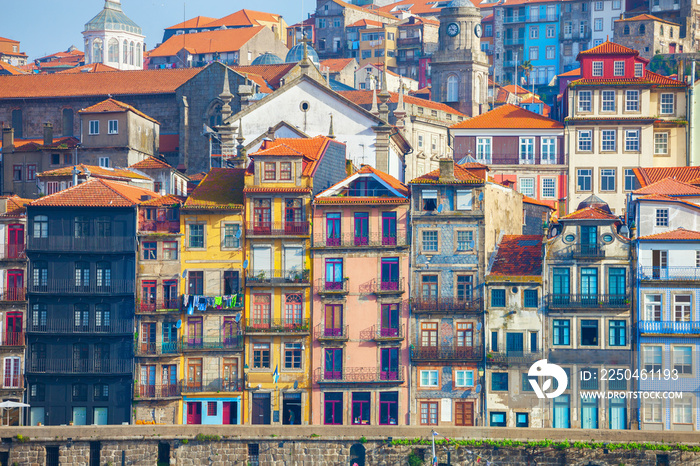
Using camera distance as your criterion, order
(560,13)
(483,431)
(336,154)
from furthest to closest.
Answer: (560,13) < (336,154) < (483,431)

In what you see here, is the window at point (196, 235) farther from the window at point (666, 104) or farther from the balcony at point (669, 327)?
the window at point (666, 104)

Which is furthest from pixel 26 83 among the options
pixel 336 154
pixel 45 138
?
pixel 336 154

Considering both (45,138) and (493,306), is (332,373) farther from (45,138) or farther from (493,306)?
(45,138)

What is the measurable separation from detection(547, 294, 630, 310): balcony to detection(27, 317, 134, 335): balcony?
22.4 m

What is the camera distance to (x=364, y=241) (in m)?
73.9

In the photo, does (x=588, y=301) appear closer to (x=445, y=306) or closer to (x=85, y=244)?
(x=445, y=306)


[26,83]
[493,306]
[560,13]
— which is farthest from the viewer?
[560,13]

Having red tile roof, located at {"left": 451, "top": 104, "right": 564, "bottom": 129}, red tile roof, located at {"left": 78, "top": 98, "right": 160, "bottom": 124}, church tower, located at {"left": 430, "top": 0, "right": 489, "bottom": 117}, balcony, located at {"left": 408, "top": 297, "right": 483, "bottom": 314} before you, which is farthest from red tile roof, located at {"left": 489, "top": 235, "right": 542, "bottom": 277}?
church tower, located at {"left": 430, "top": 0, "right": 489, "bottom": 117}

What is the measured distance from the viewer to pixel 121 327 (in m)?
74.3

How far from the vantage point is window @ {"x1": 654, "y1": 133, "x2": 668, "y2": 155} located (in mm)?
93750

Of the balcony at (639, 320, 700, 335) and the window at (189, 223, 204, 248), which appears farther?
the window at (189, 223, 204, 248)

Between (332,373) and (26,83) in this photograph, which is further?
(26,83)

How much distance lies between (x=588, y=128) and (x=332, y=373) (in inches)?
1182

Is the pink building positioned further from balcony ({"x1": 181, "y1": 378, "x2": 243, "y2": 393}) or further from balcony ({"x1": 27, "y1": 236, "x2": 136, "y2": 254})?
balcony ({"x1": 27, "y1": 236, "x2": 136, "y2": 254})
